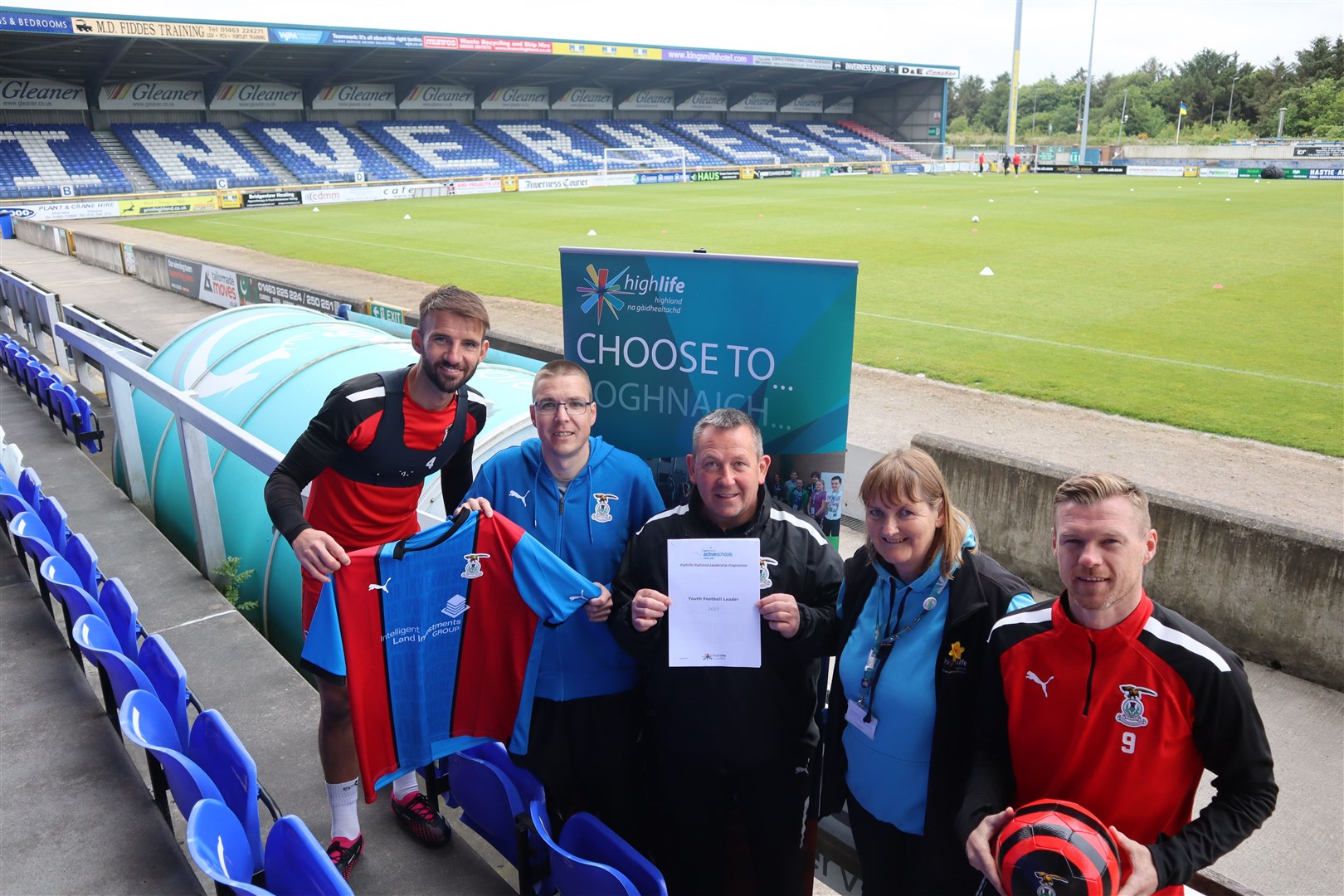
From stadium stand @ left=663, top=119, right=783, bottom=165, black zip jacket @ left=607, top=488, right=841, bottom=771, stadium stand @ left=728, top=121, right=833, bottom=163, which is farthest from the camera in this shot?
stadium stand @ left=728, top=121, right=833, bottom=163

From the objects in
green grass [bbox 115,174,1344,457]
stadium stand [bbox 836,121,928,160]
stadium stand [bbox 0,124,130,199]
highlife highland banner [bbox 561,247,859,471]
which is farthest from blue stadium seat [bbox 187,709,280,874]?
stadium stand [bbox 836,121,928,160]

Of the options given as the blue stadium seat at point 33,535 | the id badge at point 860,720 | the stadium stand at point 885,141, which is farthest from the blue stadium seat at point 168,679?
the stadium stand at point 885,141

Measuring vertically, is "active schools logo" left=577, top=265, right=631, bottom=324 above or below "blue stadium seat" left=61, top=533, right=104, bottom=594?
above

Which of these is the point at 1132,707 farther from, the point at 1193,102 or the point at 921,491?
the point at 1193,102

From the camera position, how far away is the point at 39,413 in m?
9.30

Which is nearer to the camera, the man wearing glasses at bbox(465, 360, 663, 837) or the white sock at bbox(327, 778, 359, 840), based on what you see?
the man wearing glasses at bbox(465, 360, 663, 837)

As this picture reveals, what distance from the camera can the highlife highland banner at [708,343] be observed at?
3.62 metres

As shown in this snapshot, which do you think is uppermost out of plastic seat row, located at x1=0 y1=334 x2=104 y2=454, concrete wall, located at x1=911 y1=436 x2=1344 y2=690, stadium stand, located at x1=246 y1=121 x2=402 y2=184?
stadium stand, located at x1=246 y1=121 x2=402 y2=184

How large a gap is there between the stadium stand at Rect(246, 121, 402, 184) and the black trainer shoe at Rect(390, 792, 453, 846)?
176 ft

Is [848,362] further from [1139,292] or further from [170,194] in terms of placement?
[170,194]

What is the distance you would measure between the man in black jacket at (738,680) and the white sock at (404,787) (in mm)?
1065

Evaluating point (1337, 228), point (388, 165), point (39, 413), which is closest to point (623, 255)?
point (39, 413)

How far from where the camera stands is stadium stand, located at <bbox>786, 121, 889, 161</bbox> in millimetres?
76000

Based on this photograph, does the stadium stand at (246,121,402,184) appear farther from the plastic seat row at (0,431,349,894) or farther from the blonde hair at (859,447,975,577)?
the blonde hair at (859,447,975,577)
